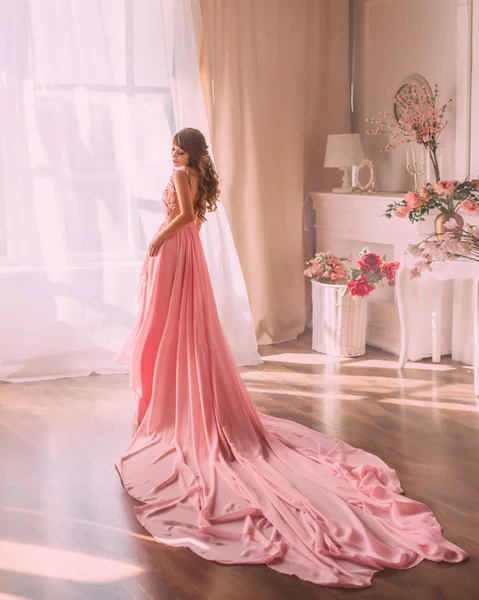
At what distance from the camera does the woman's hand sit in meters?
3.96

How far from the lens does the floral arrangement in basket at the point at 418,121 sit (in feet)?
17.3

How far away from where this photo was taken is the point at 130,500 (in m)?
3.29

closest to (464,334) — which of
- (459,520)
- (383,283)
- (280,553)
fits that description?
(383,283)

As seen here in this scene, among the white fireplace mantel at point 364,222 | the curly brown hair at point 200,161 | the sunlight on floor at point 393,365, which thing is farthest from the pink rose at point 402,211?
the curly brown hair at point 200,161

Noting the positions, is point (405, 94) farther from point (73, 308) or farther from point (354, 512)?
point (354, 512)

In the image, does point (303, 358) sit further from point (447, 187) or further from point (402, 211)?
Answer: point (447, 187)

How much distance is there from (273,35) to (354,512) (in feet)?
12.2

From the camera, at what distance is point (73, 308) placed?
5.29 metres

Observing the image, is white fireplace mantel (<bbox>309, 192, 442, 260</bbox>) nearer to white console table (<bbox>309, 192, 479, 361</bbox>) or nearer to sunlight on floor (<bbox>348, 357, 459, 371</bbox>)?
white console table (<bbox>309, 192, 479, 361</bbox>)

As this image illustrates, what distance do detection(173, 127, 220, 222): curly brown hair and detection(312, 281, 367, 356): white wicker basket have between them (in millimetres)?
1734

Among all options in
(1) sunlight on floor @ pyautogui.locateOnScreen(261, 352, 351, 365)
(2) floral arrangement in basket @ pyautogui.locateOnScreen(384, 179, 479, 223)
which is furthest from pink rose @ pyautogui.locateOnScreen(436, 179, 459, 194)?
(1) sunlight on floor @ pyautogui.locateOnScreen(261, 352, 351, 365)

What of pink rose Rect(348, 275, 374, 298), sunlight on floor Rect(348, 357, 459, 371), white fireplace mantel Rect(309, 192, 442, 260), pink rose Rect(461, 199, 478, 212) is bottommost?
sunlight on floor Rect(348, 357, 459, 371)

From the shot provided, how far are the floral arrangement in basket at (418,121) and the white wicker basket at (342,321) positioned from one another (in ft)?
3.05

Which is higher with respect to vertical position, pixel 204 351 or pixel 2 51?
pixel 2 51
